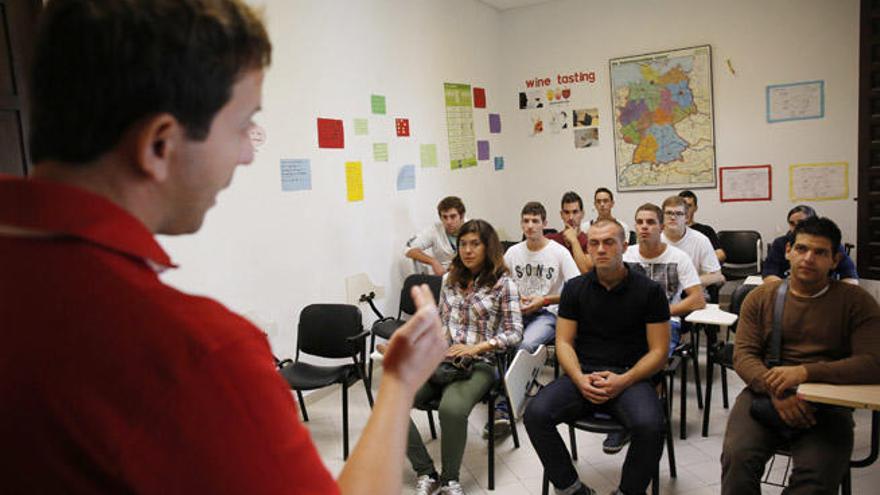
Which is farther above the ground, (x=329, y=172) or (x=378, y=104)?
(x=378, y=104)

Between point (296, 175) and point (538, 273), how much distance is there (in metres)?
1.74

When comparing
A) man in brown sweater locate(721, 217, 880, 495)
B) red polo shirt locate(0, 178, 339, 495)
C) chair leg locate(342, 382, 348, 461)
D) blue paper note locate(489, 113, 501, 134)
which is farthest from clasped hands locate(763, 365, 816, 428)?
blue paper note locate(489, 113, 501, 134)

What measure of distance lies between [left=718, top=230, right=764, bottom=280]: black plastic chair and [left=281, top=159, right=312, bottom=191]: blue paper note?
3.54 metres

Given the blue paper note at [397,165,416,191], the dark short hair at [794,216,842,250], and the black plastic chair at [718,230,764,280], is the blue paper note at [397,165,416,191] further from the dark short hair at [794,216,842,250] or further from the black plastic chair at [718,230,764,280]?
the dark short hair at [794,216,842,250]

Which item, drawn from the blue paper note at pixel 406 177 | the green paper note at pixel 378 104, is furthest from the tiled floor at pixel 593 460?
the green paper note at pixel 378 104

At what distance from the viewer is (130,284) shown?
1.55ft

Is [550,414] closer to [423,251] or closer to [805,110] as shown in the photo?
[423,251]

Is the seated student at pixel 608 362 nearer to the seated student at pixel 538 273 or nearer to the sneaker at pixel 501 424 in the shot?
the sneaker at pixel 501 424

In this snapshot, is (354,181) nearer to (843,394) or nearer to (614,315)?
(614,315)

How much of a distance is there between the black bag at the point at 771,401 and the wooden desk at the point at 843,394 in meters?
0.18

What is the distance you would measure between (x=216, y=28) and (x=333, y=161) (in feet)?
12.3

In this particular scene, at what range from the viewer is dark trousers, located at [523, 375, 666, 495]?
7.83ft

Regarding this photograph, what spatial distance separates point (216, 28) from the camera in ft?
1.71

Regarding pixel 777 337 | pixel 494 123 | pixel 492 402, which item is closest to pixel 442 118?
pixel 494 123
